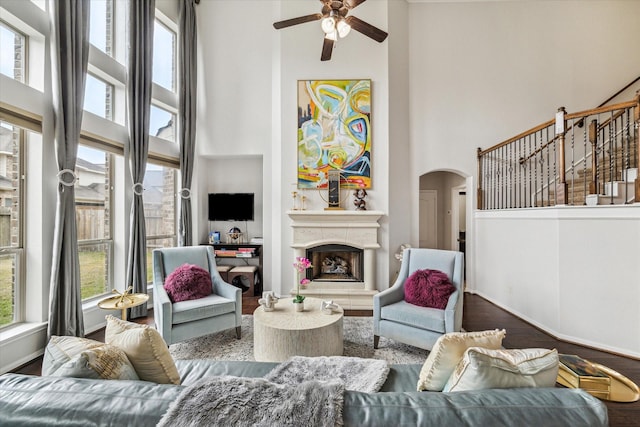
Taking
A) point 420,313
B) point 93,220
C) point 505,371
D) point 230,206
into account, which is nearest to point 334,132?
point 230,206

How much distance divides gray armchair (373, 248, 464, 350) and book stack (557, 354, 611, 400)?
0.77 metres

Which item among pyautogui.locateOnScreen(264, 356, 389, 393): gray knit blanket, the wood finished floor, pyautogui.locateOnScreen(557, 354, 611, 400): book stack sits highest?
pyautogui.locateOnScreen(264, 356, 389, 393): gray knit blanket

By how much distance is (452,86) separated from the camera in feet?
16.7

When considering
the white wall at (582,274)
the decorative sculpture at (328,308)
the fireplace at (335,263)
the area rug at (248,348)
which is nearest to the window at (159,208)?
the area rug at (248,348)

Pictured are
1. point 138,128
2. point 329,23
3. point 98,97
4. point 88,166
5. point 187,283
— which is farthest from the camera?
point 138,128

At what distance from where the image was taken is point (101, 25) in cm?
371

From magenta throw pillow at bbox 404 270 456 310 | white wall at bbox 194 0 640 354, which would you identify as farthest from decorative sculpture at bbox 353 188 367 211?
magenta throw pillow at bbox 404 270 456 310

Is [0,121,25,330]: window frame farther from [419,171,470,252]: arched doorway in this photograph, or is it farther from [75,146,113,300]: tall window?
[419,171,470,252]: arched doorway

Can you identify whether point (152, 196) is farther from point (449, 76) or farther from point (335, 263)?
point (449, 76)

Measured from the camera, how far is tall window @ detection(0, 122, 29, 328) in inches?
107

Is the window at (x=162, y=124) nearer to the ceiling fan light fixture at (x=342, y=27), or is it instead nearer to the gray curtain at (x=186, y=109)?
the gray curtain at (x=186, y=109)

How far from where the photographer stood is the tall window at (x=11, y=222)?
2721 millimetres

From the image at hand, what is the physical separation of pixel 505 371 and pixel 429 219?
18.8 feet

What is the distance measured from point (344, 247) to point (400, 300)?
5.37 ft
